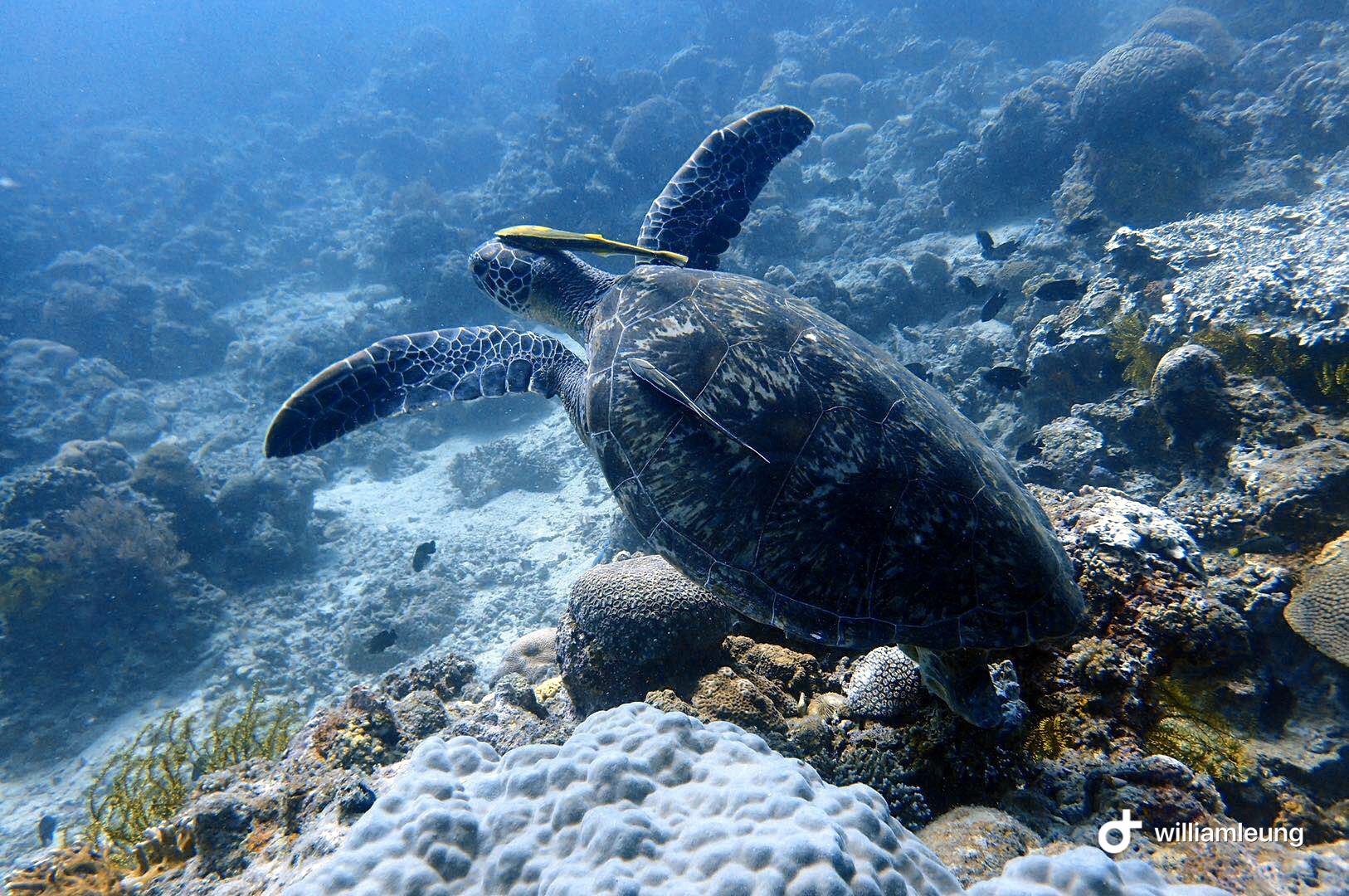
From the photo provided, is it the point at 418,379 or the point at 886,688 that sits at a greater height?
the point at 418,379

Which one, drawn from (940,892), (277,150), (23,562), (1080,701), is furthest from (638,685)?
(277,150)

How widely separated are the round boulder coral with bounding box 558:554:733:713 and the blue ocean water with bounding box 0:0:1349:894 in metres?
0.03

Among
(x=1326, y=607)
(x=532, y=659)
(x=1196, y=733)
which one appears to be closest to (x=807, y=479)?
(x=1196, y=733)

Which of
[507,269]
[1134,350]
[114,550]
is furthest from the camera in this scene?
[114,550]

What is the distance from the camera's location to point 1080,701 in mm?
2373

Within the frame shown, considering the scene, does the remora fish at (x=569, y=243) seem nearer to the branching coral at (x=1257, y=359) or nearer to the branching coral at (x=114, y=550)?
the branching coral at (x=1257, y=359)

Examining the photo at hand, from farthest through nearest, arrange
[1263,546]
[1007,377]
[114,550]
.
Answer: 1. [114,550]
2. [1007,377]
3. [1263,546]

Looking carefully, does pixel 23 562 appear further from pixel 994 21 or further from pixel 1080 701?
pixel 994 21

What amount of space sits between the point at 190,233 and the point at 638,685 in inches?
1179

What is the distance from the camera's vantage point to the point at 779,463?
2.48 metres

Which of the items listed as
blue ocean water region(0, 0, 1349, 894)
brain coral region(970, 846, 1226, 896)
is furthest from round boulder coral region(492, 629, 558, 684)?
brain coral region(970, 846, 1226, 896)

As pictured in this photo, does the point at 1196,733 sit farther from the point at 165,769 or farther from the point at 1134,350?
the point at 165,769

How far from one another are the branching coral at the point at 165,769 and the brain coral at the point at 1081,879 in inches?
145

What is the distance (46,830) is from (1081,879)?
9.37 m
